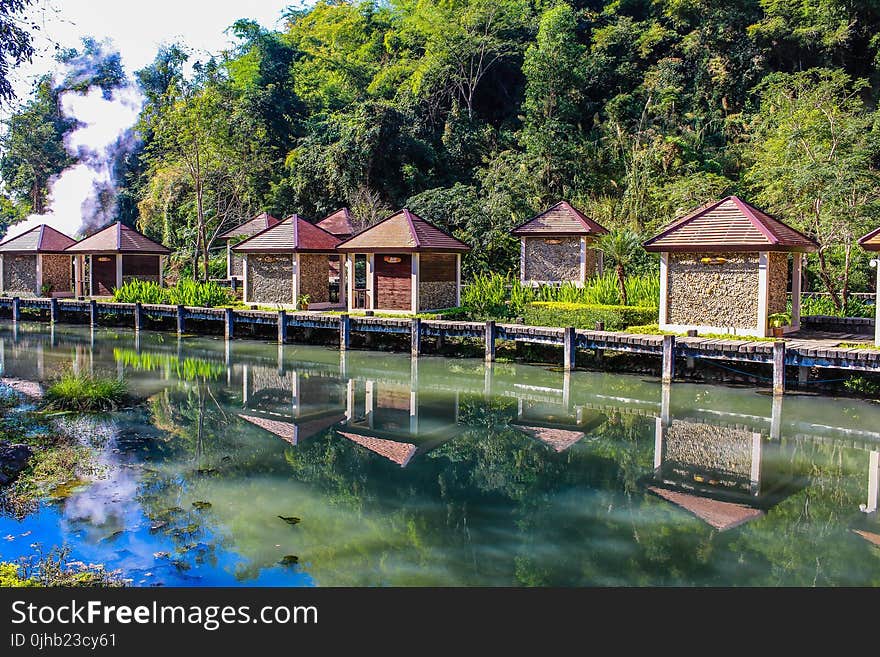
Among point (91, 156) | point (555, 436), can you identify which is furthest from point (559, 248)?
point (91, 156)

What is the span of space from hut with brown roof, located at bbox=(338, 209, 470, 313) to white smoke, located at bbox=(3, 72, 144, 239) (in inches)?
1058

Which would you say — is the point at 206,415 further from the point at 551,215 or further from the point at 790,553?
the point at 551,215

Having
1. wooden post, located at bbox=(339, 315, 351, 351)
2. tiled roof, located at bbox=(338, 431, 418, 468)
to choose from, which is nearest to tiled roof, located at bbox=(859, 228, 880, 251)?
tiled roof, located at bbox=(338, 431, 418, 468)

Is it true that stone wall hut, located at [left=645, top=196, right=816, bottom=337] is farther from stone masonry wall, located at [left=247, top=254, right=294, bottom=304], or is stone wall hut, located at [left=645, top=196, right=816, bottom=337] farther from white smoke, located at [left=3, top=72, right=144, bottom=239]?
white smoke, located at [left=3, top=72, right=144, bottom=239]

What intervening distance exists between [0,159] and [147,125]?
742 inches

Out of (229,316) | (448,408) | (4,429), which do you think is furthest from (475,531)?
(229,316)

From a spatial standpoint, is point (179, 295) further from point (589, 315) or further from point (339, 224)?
point (589, 315)

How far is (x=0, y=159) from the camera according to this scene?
155ft

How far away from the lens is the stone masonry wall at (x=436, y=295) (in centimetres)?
2150

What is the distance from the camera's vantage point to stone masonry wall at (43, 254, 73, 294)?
3002 centimetres

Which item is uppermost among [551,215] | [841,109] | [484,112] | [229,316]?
[484,112]

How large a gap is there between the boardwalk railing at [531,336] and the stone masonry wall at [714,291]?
1.02 metres

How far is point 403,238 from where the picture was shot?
21.4 meters

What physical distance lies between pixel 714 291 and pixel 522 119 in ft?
68.3
